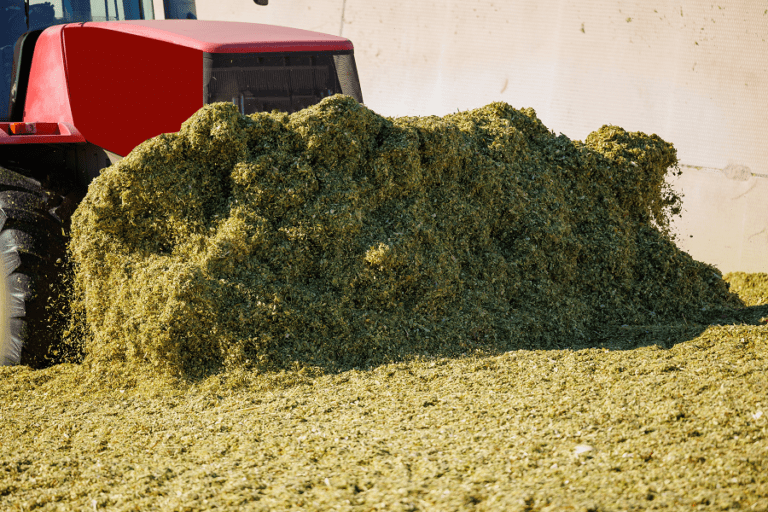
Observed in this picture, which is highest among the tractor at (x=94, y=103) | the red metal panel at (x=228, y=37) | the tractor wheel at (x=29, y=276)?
the red metal panel at (x=228, y=37)

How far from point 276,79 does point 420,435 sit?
87.7 inches

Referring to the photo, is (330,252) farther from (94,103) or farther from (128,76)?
(94,103)

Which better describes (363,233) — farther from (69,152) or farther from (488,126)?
(69,152)

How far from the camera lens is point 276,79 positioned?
366 cm

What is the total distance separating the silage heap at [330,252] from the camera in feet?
10.1

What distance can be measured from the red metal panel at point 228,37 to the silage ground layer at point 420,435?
66.8 inches

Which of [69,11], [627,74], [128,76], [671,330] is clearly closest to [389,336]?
[671,330]

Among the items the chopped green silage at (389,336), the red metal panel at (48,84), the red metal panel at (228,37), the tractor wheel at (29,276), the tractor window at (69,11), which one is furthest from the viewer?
the tractor window at (69,11)

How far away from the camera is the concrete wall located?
552cm

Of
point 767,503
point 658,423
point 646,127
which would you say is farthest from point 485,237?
Result: point 646,127

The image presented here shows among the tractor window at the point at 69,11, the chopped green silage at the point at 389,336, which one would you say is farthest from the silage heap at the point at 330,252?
the tractor window at the point at 69,11

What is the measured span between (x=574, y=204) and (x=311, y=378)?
6.61ft

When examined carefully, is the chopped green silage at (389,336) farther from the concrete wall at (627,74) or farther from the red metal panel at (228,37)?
the concrete wall at (627,74)

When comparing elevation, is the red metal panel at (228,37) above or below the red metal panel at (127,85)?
above
